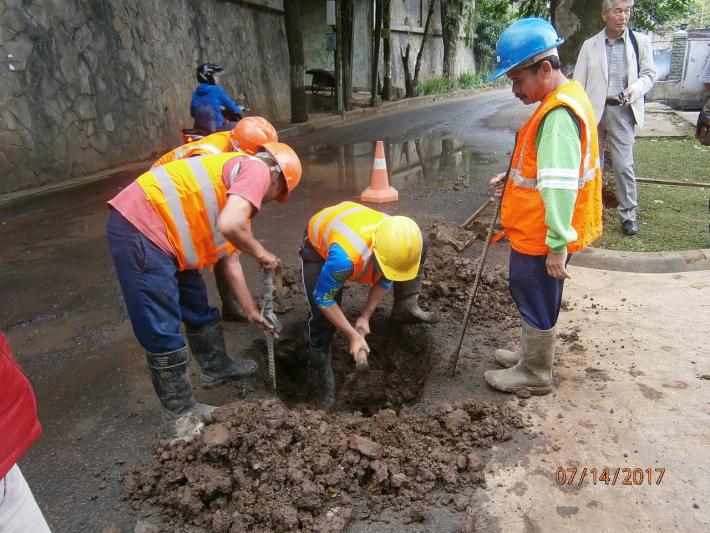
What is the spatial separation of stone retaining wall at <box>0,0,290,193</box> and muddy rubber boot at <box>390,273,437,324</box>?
6243mm

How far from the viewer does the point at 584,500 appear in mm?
2223

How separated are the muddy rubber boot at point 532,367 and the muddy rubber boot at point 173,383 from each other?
5.30 feet

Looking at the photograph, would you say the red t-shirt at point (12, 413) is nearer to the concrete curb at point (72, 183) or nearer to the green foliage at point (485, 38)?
the concrete curb at point (72, 183)

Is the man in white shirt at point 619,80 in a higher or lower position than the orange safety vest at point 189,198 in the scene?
higher

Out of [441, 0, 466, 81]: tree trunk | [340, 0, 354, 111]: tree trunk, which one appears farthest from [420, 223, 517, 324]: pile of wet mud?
[441, 0, 466, 81]: tree trunk

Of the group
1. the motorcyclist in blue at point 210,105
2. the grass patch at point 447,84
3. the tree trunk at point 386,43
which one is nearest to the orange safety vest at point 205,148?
the motorcyclist in blue at point 210,105

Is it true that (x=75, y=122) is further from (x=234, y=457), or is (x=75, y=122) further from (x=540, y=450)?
(x=540, y=450)

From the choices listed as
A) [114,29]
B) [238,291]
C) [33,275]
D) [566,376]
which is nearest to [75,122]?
[114,29]

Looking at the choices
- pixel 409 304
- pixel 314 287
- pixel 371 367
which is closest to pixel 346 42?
pixel 409 304

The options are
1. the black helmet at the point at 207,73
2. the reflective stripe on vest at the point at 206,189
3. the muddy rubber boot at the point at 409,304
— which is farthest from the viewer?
the black helmet at the point at 207,73

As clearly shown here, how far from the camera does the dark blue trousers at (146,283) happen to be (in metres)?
2.40

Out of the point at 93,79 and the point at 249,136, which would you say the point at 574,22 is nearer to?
the point at 249,136

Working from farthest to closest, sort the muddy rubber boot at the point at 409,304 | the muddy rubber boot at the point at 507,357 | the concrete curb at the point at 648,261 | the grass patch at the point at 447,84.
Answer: the grass patch at the point at 447,84 < the concrete curb at the point at 648,261 < the muddy rubber boot at the point at 409,304 < the muddy rubber boot at the point at 507,357

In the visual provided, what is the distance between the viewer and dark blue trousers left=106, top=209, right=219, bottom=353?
2404 mm
